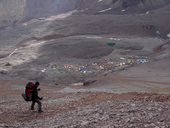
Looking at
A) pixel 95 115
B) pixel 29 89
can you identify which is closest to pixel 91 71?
pixel 29 89

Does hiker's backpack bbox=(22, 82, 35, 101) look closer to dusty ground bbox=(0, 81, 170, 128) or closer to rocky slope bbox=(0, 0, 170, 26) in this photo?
dusty ground bbox=(0, 81, 170, 128)

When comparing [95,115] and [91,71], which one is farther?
[91,71]

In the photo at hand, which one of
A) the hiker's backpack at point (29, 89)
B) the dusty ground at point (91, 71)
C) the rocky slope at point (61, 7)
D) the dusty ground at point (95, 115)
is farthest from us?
the rocky slope at point (61, 7)

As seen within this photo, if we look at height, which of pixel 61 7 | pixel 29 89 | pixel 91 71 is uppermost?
pixel 61 7

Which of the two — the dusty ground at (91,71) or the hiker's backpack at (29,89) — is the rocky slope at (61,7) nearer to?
the dusty ground at (91,71)

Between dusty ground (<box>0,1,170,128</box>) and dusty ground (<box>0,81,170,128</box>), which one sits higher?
dusty ground (<box>0,1,170,128</box>)

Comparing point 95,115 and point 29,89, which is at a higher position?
point 29,89

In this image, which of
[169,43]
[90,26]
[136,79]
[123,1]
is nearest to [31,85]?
[136,79]

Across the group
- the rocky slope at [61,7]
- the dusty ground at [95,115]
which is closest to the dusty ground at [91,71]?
the dusty ground at [95,115]

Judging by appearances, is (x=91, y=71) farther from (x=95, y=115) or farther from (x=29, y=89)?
(x=95, y=115)

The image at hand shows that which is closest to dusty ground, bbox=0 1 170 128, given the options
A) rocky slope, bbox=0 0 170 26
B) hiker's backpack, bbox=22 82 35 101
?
hiker's backpack, bbox=22 82 35 101

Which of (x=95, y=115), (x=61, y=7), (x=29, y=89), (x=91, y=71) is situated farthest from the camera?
(x=61, y=7)

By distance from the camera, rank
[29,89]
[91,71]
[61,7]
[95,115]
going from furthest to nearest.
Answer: [61,7], [91,71], [29,89], [95,115]

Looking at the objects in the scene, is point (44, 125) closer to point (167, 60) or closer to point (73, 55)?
point (167, 60)
